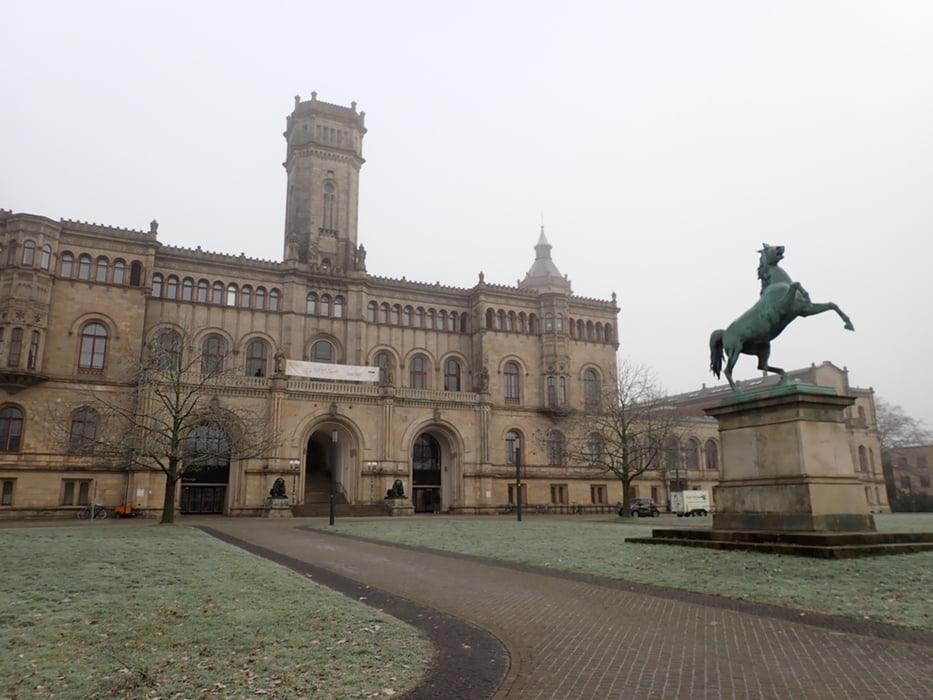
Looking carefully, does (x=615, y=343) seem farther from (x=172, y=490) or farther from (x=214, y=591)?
(x=214, y=591)

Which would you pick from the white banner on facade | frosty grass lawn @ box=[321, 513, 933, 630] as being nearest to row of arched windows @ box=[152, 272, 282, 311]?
the white banner on facade

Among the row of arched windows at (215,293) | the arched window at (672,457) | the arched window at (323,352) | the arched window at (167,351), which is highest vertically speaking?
the row of arched windows at (215,293)

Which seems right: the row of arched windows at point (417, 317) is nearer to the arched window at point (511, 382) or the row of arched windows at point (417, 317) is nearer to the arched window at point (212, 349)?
the arched window at point (511, 382)

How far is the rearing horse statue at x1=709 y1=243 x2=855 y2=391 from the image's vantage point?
1695 centimetres

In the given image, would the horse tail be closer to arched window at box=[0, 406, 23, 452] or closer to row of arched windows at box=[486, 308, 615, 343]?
row of arched windows at box=[486, 308, 615, 343]

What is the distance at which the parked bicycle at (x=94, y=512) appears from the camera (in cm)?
4103

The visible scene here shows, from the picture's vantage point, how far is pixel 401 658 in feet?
22.8

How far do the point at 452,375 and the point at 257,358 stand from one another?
57.1 ft

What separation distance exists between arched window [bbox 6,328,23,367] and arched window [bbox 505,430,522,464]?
1452 inches

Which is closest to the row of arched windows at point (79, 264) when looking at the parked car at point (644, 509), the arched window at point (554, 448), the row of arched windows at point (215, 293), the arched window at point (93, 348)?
the row of arched windows at point (215, 293)

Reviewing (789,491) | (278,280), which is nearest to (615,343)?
(278,280)

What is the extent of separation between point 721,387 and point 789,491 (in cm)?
8384

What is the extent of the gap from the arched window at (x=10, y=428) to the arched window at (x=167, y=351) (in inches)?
367

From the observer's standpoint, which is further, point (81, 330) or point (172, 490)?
point (81, 330)
